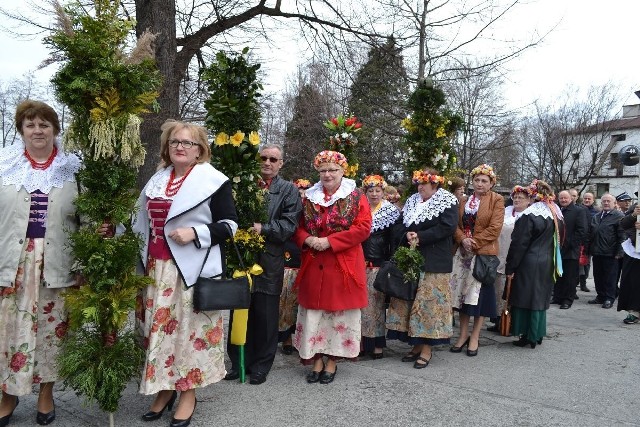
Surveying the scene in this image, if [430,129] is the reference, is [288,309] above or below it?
below

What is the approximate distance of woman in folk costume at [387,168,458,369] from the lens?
530cm

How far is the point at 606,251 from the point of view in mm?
9703

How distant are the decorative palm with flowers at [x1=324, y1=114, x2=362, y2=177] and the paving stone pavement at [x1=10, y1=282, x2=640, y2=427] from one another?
2.25 meters

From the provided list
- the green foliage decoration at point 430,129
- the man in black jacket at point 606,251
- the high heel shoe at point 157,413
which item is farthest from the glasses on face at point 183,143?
the man in black jacket at point 606,251

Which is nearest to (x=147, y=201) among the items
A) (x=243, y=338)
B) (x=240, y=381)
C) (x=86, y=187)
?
(x=86, y=187)

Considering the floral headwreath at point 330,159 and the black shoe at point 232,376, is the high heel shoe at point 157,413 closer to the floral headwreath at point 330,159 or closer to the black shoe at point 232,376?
the black shoe at point 232,376

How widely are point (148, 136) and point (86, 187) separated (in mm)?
5292

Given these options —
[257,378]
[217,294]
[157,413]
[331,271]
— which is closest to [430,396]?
[331,271]

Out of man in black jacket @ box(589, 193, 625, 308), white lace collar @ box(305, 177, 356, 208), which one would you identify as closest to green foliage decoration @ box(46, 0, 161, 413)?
white lace collar @ box(305, 177, 356, 208)

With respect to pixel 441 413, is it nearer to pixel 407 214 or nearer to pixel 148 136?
pixel 407 214

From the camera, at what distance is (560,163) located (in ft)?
91.3

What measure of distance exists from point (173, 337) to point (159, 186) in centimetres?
107

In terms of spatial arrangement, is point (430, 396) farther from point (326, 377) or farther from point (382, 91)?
point (382, 91)

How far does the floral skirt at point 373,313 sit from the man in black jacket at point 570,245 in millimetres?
4833
